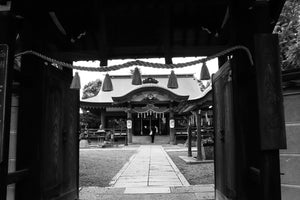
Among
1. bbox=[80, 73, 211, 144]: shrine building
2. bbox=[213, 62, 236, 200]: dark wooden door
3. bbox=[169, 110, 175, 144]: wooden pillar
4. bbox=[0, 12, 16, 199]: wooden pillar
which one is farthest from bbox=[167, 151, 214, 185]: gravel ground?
bbox=[169, 110, 175, 144]: wooden pillar

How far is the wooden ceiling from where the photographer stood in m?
4.22

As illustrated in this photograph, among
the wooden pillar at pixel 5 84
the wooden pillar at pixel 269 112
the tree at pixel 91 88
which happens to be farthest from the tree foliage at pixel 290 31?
the tree at pixel 91 88

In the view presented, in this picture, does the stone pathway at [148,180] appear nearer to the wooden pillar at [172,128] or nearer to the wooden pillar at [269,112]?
the wooden pillar at [269,112]

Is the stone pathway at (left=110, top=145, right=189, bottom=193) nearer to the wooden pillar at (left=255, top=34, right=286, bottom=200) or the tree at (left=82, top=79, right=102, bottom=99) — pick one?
the wooden pillar at (left=255, top=34, right=286, bottom=200)

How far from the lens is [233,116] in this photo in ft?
14.2

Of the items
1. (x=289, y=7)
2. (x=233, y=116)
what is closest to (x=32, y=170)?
(x=233, y=116)

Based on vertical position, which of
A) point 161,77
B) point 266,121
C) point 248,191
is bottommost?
point 248,191

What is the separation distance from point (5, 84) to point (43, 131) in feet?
3.69

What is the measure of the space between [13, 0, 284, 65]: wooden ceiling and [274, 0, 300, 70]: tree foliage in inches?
118

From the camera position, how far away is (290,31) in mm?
8820

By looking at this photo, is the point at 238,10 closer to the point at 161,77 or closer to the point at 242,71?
the point at 242,71

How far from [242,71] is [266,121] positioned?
3.16ft

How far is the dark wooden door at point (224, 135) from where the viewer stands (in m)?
4.49

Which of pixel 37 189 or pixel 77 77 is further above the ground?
pixel 77 77
